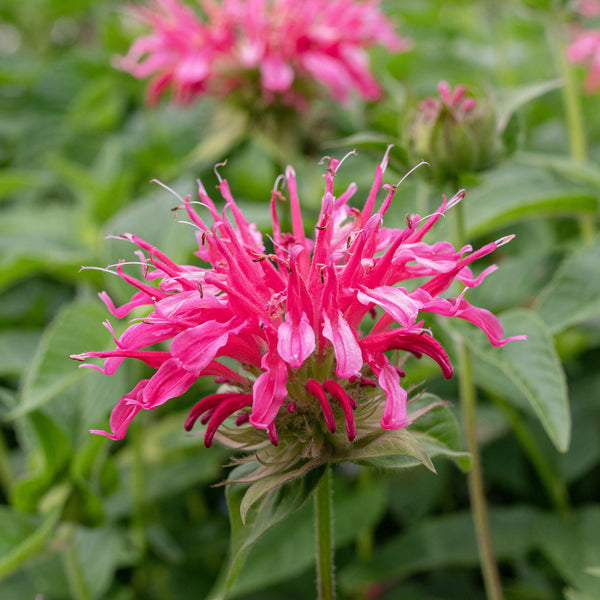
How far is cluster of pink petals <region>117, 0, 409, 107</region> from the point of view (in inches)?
50.5

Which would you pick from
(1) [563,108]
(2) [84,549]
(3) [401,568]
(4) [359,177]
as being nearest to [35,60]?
(4) [359,177]

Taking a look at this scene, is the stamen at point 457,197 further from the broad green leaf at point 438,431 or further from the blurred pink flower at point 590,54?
the blurred pink flower at point 590,54

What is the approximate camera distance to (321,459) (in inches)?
20.1

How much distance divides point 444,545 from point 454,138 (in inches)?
18.9

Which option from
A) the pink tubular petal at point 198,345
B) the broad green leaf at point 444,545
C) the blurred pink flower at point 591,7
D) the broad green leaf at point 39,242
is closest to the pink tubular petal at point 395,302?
the pink tubular petal at point 198,345

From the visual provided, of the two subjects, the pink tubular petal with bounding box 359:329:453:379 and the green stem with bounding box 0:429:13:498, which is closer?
the pink tubular petal with bounding box 359:329:453:379

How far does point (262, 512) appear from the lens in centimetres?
53

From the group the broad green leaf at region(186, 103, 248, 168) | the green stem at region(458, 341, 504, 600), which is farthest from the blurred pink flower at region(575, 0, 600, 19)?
the green stem at region(458, 341, 504, 600)

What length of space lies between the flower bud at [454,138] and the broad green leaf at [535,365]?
0.54 feet

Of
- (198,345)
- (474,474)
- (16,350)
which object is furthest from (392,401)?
(16,350)

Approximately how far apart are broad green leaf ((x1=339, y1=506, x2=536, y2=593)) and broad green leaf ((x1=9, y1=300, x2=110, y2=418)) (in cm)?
43

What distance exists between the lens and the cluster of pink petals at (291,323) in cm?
48

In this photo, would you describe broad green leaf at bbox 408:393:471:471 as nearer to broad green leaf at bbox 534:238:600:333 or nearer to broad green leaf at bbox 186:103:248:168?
broad green leaf at bbox 534:238:600:333

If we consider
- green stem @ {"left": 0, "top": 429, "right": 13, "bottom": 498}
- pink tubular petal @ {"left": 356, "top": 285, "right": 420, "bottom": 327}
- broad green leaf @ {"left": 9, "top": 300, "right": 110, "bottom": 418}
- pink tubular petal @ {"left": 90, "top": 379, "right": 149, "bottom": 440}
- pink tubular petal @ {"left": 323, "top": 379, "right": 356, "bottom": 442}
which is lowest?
green stem @ {"left": 0, "top": 429, "right": 13, "bottom": 498}
